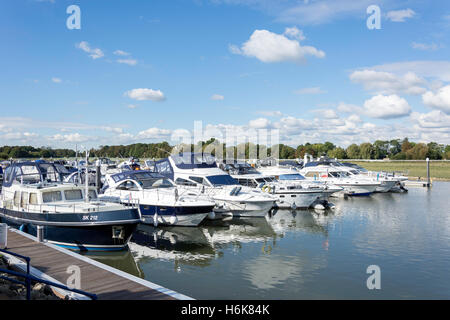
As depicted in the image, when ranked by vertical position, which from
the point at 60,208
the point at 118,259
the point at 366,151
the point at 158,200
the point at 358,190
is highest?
the point at 366,151

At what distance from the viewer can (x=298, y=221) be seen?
23.6 meters

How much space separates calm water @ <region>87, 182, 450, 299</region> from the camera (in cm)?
1152

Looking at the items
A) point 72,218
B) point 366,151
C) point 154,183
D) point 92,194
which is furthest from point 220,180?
point 366,151

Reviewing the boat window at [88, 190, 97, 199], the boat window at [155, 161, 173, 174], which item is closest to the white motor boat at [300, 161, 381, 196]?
the boat window at [155, 161, 173, 174]

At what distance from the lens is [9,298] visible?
791cm

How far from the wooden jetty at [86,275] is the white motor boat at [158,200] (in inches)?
260

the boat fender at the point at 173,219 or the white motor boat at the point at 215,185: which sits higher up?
the white motor boat at the point at 215,185

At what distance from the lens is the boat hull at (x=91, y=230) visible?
14.7 metres

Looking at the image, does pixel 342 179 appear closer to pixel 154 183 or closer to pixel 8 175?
pixel 154 183

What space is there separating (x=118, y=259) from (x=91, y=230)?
1659mm

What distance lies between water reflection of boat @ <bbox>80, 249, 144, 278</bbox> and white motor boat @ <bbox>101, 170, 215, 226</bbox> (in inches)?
154

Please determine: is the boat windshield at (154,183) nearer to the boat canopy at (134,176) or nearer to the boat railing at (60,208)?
the boat canopy at (134,176)

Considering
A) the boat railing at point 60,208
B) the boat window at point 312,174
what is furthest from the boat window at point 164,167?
the boat window at point 312,174
